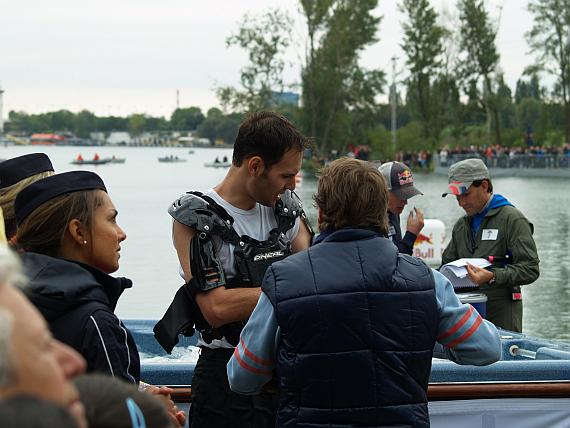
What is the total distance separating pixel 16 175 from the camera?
2746mm

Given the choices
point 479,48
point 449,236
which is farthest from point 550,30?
point 449,236

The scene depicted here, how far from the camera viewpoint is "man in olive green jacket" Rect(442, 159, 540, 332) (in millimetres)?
4141

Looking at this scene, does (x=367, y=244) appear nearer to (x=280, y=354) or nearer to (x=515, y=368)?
(x=280, y=354)

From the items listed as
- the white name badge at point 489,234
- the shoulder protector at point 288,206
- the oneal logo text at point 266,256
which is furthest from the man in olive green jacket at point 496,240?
the oneal logo text at point 266,256

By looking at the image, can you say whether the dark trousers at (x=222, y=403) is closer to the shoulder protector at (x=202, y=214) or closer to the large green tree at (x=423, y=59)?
the shoulder protector at (x=202, y=214)

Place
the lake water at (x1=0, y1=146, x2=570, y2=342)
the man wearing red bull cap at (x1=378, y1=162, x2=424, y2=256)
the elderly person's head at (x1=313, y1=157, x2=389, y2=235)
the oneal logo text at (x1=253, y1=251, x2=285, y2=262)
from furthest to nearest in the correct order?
the lake water at (x1=0, y1=146, x2=570, y2=342) < the man wearing red bull cap at (x1=378, y1=162, x2=424, y2=256) < the oneal logo text at (x1=253, y1=251, x2=285, y2=262) < the elderly person's head at (x1=313, y1=157, x2=389, y2=235)

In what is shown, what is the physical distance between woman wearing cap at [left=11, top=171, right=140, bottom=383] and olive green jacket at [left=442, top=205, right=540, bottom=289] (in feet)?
9.43

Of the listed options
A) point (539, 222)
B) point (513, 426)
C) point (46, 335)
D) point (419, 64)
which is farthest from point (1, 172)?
point (419, 64)

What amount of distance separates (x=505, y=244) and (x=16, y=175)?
3.14 m

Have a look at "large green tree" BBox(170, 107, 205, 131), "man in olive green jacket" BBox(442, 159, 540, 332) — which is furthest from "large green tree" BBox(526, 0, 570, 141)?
"large green tree" BBox(170, 107, 205, 131)

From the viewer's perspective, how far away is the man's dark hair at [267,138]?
2498 millimetres

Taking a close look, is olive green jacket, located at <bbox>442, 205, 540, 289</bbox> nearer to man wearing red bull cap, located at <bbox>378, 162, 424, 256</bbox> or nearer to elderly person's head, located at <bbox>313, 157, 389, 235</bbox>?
man wearing red bull cap, located at <bbox>378, 162, 424, 256</bbox>

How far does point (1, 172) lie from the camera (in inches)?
110

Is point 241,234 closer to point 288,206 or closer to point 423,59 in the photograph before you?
point 288,206
